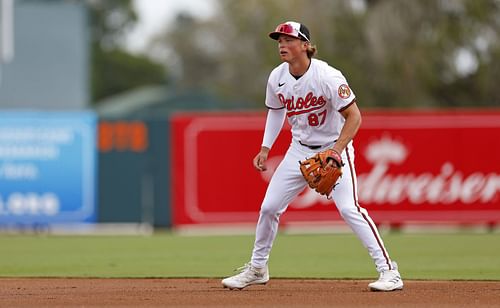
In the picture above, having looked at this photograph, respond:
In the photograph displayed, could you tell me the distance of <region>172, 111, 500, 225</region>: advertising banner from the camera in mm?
17750

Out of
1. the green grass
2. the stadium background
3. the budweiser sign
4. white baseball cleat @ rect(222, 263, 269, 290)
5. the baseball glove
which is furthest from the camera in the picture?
the budweiser sign

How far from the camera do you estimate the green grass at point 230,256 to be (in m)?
10.7

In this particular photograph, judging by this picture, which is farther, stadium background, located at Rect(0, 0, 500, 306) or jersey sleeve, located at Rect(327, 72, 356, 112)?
stadium background, located at Rect(0, 0, 500, 306)

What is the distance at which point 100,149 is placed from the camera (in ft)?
63.4

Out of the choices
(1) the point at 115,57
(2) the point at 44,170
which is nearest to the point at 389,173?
(2) the point at 44,170

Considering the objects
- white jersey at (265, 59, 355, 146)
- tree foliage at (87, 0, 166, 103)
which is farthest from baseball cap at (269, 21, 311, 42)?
tree foliage at (87, 0, 166, 103)

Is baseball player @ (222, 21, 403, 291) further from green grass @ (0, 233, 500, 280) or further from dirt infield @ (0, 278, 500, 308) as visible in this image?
green grass @ (0, 233, 500, 280)

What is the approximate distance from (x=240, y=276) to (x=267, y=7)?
23.7 m

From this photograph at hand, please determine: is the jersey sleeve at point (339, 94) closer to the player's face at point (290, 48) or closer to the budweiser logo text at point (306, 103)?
the budweiser logo text at point (306, 103)

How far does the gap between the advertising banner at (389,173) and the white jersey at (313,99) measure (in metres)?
9.13

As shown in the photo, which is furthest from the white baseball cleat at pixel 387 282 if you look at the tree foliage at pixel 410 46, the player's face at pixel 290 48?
the tree foliage at pixel 410 46

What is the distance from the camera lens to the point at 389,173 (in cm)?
1788

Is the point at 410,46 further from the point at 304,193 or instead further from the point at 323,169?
the point at 323,169

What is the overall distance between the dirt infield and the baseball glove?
0.81 m
